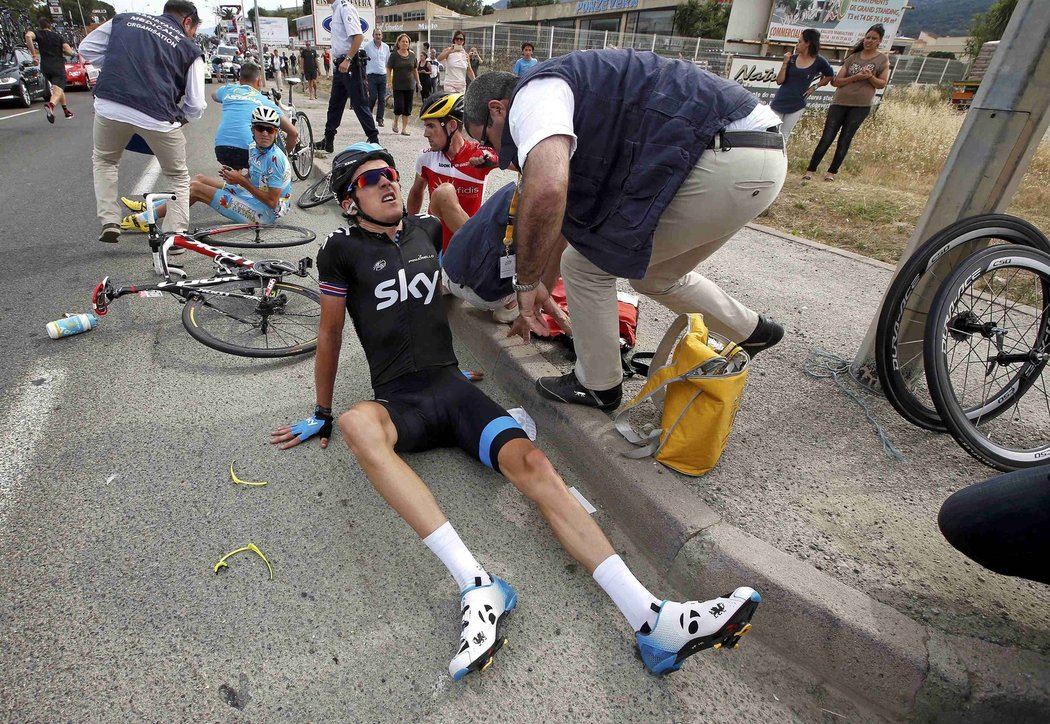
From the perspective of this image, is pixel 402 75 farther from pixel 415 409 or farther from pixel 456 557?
pixel 456 557

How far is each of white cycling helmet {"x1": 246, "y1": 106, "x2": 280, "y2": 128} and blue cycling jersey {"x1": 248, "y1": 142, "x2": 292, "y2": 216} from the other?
188 millimetres

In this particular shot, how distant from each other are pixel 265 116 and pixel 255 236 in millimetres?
1134

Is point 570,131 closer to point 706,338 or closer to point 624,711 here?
point 706,338

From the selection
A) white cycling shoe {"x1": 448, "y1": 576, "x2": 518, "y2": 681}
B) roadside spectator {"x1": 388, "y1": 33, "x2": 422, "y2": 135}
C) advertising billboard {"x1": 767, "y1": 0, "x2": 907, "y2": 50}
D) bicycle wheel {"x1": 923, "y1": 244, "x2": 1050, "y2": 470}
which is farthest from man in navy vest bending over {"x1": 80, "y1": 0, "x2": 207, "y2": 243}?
advertising billboard {"x1": 767, "y1": 0, "x2": 907, "y2": 50}

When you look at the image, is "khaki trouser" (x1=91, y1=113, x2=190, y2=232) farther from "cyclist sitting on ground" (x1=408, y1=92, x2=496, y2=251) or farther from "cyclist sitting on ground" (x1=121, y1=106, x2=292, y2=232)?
"cyclist sitting on ground" (x1=408, y1=92, x2=496, y2=251)

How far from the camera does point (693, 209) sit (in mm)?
2203

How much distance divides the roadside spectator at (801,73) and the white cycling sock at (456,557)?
24.1 ft

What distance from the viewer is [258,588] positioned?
1942 mm

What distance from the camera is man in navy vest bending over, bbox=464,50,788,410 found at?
1.93 m

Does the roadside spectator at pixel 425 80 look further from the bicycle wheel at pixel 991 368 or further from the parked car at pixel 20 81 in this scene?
the bicycle wheel at pixel 991 368

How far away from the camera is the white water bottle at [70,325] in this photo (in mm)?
3372

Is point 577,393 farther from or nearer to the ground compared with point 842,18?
nearer to the ground

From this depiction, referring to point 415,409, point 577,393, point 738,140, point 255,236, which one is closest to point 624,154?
point 738,140

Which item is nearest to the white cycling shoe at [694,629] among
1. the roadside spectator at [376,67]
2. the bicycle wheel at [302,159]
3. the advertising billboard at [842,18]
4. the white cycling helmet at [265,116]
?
the white cycling helmet at [265,116]
